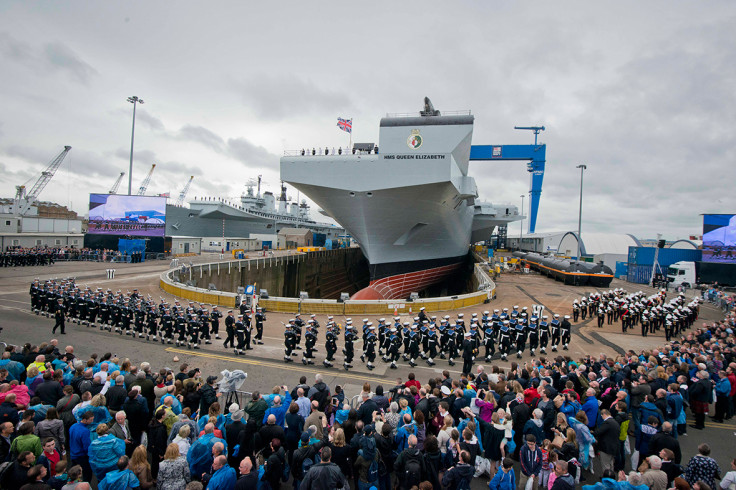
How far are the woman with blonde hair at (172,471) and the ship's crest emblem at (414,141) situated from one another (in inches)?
739

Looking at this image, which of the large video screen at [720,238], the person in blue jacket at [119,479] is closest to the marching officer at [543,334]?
the person in blue jacket at [119,479]

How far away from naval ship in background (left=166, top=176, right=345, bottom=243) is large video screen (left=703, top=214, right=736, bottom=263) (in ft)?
183

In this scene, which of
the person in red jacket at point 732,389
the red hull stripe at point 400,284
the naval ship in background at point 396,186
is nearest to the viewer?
the person in red jacket at point 732,389

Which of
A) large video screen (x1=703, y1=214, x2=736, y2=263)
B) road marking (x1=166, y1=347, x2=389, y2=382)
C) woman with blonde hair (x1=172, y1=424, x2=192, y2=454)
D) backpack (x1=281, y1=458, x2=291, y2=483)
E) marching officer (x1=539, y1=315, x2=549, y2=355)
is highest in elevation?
large video screen (x1=703, y1=214, x2=736, y2=263)

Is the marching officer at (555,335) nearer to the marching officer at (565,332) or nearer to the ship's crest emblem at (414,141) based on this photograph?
the marching officer at (565,332)

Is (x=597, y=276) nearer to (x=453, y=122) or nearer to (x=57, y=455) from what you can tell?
(x=453, y=122)

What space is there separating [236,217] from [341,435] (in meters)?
61.7

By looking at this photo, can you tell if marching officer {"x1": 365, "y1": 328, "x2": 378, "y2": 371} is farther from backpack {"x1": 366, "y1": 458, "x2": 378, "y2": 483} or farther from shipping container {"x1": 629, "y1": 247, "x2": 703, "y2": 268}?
shipping container {"x1": 629, "y1": 247, "x2": 703, "y2": 268}

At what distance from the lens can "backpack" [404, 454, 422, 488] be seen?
4.07 meters

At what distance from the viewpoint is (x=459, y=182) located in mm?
22203

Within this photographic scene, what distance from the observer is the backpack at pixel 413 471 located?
4066 millimetres

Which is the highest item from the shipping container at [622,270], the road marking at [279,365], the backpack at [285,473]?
the shipping container at [622,270]

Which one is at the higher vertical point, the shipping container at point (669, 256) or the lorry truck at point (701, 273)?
the shipping container at point (669, 256)

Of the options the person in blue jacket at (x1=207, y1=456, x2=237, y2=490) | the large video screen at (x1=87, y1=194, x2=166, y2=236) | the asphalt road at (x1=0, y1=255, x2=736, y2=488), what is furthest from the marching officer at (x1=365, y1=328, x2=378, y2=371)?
the large video screen at (x1=87, y1=194, x2=166, y2=236)
